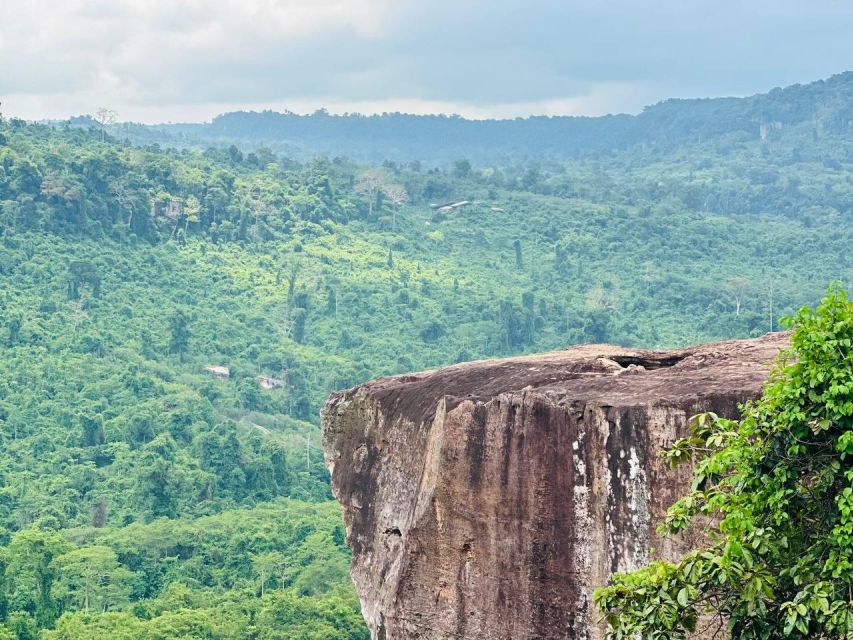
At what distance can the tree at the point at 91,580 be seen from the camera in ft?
116

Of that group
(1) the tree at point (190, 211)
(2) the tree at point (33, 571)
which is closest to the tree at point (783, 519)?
(2) the tree at point (33, 571)

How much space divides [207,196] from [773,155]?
2819 inches

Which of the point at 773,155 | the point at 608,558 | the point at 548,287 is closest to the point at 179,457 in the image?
the point at 548,287

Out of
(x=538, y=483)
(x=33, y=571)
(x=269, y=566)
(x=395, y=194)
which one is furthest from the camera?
(x=395, y=194)

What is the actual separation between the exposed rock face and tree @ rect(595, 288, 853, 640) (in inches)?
44.9

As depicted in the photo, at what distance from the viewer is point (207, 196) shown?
7162cm

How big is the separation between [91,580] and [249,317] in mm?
29582

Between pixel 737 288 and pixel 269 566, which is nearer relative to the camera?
pixel 269 566

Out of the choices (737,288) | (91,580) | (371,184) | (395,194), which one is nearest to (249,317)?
(371,184)

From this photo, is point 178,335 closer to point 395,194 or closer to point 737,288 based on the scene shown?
point 737,288

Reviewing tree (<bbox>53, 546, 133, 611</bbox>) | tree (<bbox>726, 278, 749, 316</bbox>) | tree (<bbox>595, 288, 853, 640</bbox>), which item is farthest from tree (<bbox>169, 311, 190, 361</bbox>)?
tree (<bbox>595, 288, 853, 640</bbox>)

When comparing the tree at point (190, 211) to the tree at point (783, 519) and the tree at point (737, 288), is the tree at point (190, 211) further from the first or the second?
the tree at point (783, 519)

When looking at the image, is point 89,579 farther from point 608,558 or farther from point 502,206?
point 502,206

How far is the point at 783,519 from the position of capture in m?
6.65
